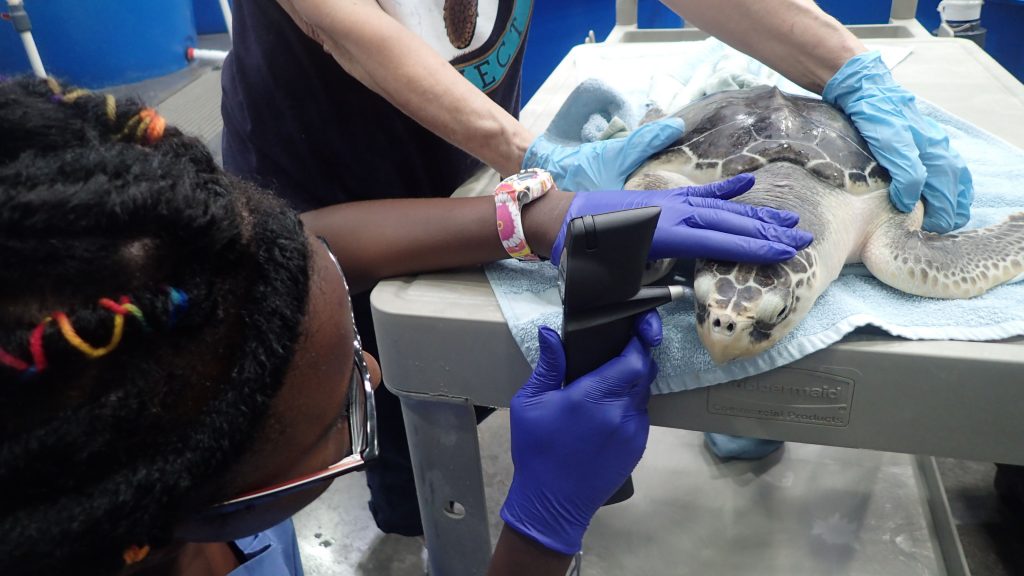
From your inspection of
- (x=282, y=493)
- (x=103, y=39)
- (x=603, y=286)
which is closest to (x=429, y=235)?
(x=603, y=286)

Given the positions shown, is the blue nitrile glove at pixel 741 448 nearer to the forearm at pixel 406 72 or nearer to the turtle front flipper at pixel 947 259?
the turtle front flipper at pixel 947 259

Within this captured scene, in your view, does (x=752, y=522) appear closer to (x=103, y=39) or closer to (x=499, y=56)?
(x=499, y=56)

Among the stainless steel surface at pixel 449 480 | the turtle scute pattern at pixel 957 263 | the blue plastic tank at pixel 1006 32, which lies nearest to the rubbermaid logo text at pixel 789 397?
the turtle scute pattern at pixel 957 263

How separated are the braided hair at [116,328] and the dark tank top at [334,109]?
52 centimetres

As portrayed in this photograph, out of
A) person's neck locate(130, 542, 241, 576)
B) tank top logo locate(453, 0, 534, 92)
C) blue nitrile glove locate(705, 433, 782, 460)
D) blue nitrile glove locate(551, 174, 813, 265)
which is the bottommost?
blue nitrile glove locate(705, 433, 782, 460)

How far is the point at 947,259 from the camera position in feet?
2.18

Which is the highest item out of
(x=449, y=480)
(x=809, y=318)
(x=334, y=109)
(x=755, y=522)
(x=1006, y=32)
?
(x=334, y=109)

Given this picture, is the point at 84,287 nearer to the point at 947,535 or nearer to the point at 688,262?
the point at 688,262

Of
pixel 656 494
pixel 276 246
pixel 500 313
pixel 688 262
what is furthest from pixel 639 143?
pixel 656 494

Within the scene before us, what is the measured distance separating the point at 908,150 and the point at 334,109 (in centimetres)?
74

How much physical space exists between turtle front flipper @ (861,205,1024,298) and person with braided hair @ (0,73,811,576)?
1.75ft

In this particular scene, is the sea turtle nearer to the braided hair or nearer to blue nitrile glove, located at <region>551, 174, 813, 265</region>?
blue nitrile glove, located at <region>551, 174, 813, 265</region>

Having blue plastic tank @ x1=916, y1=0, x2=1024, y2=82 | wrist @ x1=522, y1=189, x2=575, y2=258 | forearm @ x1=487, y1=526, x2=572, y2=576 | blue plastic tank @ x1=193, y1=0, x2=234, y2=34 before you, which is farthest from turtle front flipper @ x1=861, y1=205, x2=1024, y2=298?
blue plastic tank @ x1=193, y1=0, x2=234, y2=34

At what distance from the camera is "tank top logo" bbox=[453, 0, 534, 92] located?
3.15 ft
